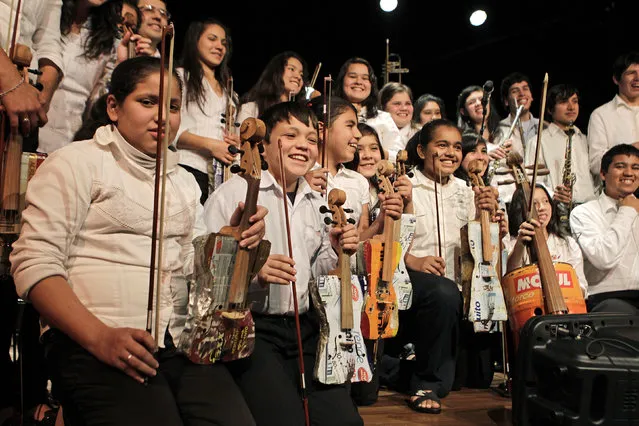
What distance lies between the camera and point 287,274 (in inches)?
76.4

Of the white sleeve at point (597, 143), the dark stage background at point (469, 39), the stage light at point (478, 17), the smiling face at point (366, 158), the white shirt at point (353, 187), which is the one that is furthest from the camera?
the stage light at point (478, 17)

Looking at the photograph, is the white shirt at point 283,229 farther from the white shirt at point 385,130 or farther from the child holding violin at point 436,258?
the white shirt at point 385,130

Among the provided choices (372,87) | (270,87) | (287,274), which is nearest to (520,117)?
(372,87)

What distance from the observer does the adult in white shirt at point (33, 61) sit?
6.16 feet

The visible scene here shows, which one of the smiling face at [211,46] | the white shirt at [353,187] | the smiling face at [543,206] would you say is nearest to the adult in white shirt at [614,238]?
the smiling face at [543,206]

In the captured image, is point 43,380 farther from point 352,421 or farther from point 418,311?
point 418,311

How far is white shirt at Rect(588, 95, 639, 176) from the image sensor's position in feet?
14.3

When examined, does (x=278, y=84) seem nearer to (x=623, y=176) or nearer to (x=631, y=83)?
(x=623, y=176)

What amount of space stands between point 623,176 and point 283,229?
7.80 feet

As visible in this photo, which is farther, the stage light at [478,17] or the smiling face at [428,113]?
the stage light at [478,17]

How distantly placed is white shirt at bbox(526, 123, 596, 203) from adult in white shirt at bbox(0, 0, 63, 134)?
3067 mm

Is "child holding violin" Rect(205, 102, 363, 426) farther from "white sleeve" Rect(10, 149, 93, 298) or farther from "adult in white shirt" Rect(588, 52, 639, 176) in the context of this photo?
"adult in white shirt" Rect(588, 52, 639, 176)

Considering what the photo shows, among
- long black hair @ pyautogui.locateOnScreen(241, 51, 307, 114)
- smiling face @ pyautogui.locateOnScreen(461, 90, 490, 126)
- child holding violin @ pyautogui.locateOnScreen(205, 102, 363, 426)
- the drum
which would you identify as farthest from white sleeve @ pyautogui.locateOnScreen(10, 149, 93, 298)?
smiling face @ pyautogui.locateOnScreen(461, 90, 490, 126)

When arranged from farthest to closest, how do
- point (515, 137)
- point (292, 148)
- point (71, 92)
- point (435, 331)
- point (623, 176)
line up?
point (515, 137) < point (623, 176) < point (435, 331) < point (71, 92) < point (292, 148)
